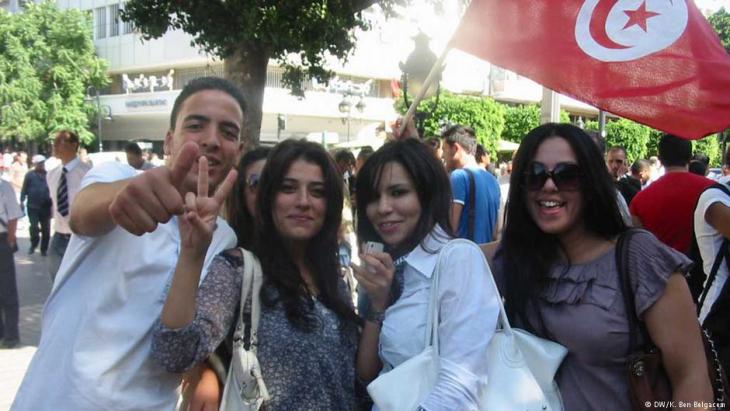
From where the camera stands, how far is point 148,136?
133 ft

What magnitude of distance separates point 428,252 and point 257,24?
14.7 ft

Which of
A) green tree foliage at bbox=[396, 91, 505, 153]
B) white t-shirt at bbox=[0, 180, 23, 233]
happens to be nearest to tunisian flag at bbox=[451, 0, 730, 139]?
white t-shirt at bbox=[0, 180, 23, 233]

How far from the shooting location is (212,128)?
6.74 ft

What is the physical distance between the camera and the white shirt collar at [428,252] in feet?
6.82

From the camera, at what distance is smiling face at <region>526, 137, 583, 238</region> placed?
2.24 m

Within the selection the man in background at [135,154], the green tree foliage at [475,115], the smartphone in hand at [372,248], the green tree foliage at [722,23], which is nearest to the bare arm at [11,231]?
the man in background at [135,154]

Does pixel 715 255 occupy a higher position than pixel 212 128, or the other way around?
pixel 212 128

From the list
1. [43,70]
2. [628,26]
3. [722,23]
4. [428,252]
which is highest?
[722,23]

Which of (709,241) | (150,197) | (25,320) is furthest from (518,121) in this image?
(150,197)

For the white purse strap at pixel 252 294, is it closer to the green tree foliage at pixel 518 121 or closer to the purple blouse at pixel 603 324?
the purple blouse at pixel 603 324

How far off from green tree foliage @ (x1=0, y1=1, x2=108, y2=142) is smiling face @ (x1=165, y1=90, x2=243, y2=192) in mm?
37911

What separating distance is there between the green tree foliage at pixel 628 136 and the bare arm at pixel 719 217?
30054 mm

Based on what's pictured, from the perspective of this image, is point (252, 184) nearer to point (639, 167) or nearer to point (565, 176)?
point (565, 176)

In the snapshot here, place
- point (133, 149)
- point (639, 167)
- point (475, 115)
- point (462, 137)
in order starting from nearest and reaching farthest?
point (462, 137)
point (639, 167)
point (133, 149)
point (475, 115)
